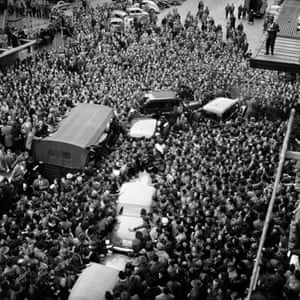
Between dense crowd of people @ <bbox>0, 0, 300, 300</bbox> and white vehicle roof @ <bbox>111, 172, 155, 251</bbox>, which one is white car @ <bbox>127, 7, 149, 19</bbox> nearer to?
dense crowd of people @ <bbox>0, 0, 300, 300</bbox>

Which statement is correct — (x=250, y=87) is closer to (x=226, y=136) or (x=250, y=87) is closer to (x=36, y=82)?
(x=226, y=136)

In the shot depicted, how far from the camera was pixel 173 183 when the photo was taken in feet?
45.5

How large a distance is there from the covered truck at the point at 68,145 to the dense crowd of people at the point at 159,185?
50cm

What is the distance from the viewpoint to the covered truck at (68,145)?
49.4 feet

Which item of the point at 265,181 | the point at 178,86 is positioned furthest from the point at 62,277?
the point at 178,86

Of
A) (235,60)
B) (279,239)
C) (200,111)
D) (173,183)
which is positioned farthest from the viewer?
(235,60)

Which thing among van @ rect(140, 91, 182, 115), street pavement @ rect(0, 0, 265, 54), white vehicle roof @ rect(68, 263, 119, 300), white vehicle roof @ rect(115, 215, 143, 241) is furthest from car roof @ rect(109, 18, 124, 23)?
white vehicle roof @ rect(68, 263, 119, 300)

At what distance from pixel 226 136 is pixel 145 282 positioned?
25.0ft

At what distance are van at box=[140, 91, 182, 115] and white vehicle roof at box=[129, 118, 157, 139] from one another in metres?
1.20

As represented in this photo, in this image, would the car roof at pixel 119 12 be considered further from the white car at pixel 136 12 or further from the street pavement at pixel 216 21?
the street pavement at pixel 216 21

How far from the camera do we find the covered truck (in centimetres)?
1506

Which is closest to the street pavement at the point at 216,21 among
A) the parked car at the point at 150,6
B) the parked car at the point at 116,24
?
the parked car at the point at 150,6

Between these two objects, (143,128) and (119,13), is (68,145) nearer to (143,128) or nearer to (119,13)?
(143,128)

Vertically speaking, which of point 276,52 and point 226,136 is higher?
point 276,52
